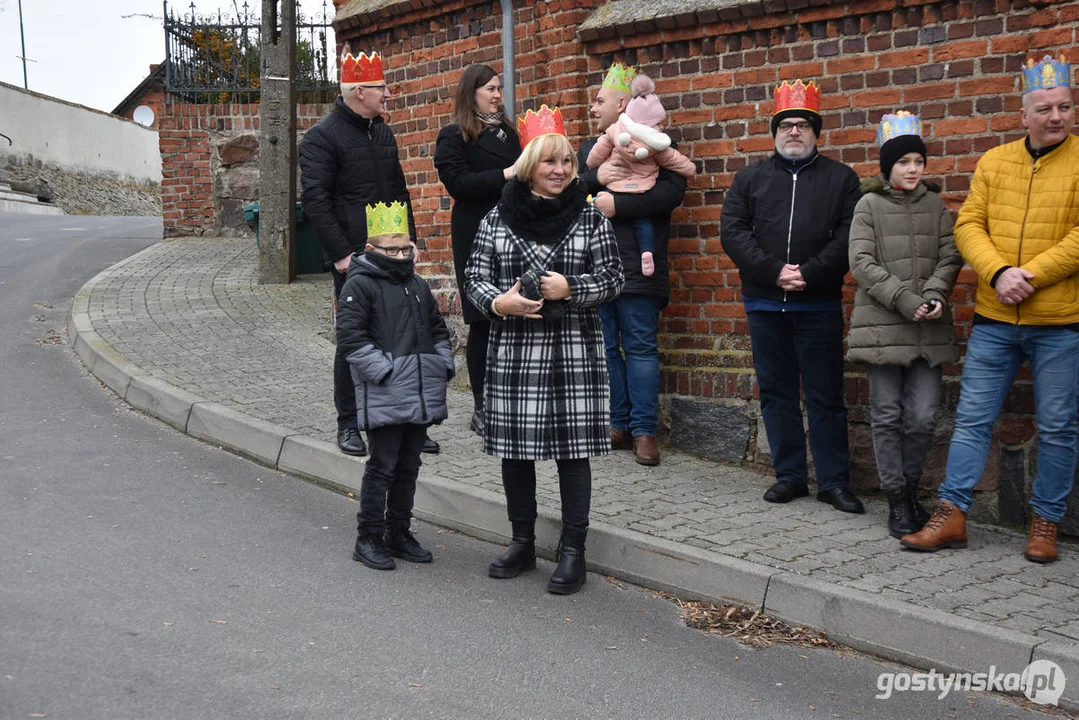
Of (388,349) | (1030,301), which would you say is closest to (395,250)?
(388,349)

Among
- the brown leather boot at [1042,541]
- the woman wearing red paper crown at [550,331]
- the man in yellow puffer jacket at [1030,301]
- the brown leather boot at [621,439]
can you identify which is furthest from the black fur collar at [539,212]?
the brown leather boot at [1042,541]

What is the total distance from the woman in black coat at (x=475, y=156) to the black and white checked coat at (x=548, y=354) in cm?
165

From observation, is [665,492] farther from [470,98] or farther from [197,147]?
[197,147]

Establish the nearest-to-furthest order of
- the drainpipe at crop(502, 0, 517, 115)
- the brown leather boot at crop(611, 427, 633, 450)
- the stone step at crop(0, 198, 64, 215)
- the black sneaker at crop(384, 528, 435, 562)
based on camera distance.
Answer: the black sneaker at crop(384, 528, 435, 562) → the brown leather boot at crop(611, 427, 633, 450) → the drainpipe at crop(502, 0, 517, 115) → the stone step at crop(0, 198, 64, 215)

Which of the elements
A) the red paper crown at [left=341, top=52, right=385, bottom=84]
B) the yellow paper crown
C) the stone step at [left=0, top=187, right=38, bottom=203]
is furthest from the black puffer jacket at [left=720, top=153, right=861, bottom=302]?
the stone step at [left=0, top=187, right=38, bottom=203]

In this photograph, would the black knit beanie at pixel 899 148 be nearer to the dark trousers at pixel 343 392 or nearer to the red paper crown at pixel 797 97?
the red paper crown at pixel 797 97

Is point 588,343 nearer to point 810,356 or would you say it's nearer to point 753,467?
point 810,356

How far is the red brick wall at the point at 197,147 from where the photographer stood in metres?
17.7

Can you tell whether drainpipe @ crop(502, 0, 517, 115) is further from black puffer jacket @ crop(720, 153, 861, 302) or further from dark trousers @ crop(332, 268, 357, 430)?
black puffer jacket @ crop(720, 153, 861, 302)

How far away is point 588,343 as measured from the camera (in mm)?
5410

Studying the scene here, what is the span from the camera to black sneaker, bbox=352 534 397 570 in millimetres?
5477

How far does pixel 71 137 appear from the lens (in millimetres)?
37094

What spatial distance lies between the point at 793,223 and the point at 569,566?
222 centimetres

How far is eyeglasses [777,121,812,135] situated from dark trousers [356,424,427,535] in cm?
246
